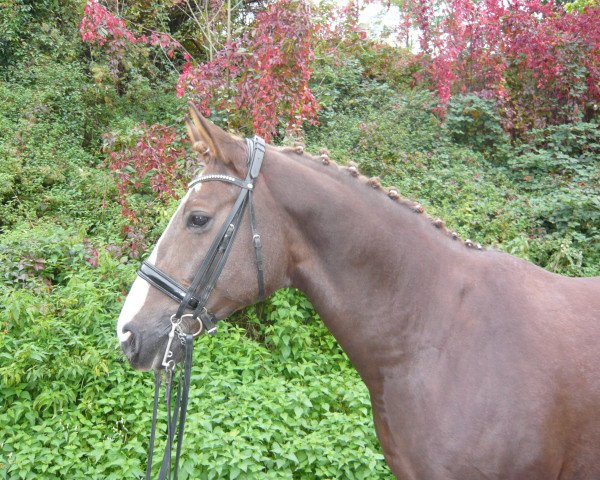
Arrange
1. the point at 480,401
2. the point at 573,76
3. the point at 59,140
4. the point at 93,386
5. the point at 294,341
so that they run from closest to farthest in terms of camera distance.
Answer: the point at 480,401
the point at 93,386
the point at 294,341
the point at 59,140
the point at 573,76

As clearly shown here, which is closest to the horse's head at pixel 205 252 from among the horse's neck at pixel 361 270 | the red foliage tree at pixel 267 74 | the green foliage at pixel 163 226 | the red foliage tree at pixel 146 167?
the horse's neck at pixel 361 270

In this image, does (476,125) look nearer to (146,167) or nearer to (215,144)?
(146,167)

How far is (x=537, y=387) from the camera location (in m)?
2.13

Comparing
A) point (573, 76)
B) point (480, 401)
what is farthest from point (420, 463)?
point (573, 76)

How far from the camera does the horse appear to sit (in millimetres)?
2111

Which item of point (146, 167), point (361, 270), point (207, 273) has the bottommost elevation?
point (146, 167)

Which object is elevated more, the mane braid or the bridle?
the mane braid

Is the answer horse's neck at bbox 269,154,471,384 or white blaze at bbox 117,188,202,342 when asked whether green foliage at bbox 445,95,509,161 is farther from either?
white blaze at bbox 117,188,202,342

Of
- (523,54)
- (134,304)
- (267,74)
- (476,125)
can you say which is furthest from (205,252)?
(523,54)

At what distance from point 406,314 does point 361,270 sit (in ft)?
0.87

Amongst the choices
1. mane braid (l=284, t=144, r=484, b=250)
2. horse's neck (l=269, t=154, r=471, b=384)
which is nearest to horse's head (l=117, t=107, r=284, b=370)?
horse's neck (l=269, t=154, r=471, b=384)

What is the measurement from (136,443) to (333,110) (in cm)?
709

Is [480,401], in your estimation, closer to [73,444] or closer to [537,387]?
[537,387]

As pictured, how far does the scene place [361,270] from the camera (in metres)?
2.26
